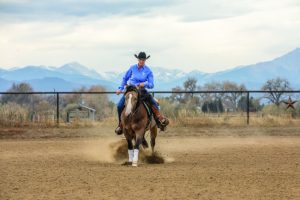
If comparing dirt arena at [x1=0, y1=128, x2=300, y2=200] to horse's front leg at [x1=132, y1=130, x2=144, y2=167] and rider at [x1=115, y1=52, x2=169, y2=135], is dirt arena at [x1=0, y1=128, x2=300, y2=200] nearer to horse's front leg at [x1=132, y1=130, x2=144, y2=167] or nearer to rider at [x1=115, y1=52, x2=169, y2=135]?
horse's front leg at [x1=132, y1=130, x2=144, y2=167]

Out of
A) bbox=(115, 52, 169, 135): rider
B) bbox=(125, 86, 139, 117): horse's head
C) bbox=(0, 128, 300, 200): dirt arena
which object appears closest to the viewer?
bbox=(0, 128, 300, 200): dirt arena

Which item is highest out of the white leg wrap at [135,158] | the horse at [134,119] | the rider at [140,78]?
the rider at [140,78]

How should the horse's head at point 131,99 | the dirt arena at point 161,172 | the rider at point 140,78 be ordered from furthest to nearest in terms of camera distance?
the rider at point 140,78 < the horse's head at point 131,99 < the dirt arena at point 161,172

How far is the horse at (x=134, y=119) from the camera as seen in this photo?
49.1 feet

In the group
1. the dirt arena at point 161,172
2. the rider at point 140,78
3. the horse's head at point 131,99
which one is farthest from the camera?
the rider at point 140,78

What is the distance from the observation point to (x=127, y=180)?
474 inches

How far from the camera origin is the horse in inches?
589

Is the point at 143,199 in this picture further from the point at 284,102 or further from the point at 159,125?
the point at 284,102

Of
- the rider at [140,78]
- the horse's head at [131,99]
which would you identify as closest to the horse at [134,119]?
the horse's head at [131,99]

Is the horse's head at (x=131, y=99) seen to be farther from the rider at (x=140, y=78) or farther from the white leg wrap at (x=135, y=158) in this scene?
the white leg wrap at (x=135, y=158)

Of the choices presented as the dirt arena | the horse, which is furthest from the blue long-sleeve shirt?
the dirt arena

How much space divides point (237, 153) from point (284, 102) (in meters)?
17.1

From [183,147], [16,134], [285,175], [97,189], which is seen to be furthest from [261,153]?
[16,134]

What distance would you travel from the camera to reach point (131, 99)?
49.0 feet
